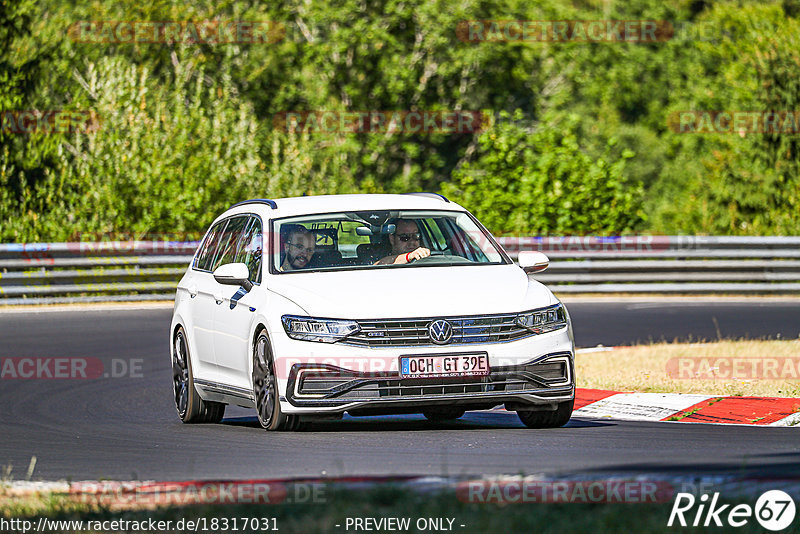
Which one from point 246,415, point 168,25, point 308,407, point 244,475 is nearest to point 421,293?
point 308,407

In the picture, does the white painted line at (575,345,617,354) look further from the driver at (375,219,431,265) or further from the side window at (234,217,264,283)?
the side window at (234,217,264,283)

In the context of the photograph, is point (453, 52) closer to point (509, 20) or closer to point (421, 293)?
point (509, 20)

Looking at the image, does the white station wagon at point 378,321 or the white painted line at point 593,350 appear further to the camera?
the white painted line at point 593,350

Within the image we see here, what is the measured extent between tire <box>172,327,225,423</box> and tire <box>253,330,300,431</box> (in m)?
1.41

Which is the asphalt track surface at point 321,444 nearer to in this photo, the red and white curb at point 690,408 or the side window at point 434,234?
the red and white curb at point 690,408

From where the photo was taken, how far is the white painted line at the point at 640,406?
11.4 meters

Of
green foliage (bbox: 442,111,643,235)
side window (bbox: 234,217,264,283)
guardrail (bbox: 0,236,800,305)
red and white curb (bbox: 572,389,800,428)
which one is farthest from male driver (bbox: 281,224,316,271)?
green foliage (bbox: 442,111,643,235)

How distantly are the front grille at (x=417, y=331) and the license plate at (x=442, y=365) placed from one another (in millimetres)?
101

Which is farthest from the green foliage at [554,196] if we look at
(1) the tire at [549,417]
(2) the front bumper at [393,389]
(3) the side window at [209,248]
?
(2) the front bumper at [393,389]

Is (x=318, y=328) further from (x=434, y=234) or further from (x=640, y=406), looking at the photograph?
(x=640, y=406)

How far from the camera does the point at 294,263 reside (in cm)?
1055

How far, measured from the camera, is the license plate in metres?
9.53

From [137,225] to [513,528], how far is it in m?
23.4

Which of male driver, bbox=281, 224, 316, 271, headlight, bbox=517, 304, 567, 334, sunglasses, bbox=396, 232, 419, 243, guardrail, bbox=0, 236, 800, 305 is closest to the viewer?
headlight, bbox=517, 304, 567, 334
